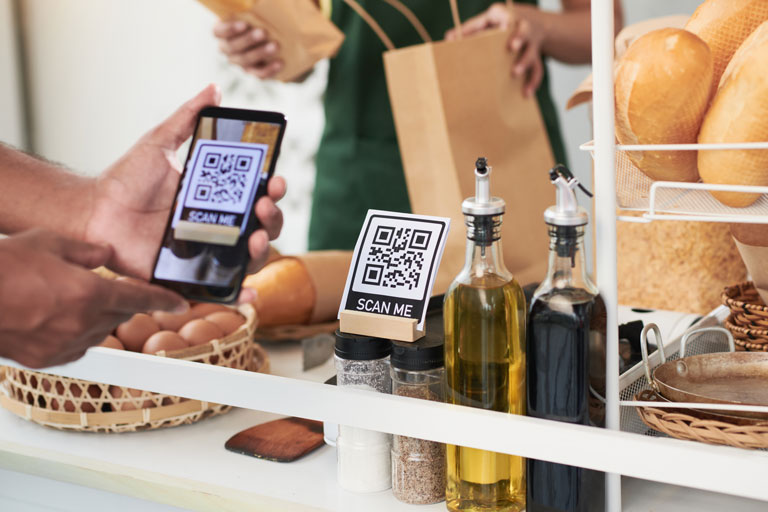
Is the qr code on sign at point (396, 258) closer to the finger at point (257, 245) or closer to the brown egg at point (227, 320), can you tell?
the finger at point (257, 245)

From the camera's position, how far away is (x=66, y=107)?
355 centimetres

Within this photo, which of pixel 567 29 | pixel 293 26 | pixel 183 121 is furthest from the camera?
pixel 567 29

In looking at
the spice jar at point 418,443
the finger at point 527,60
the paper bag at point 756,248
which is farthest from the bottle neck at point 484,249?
the finger at point 527,60

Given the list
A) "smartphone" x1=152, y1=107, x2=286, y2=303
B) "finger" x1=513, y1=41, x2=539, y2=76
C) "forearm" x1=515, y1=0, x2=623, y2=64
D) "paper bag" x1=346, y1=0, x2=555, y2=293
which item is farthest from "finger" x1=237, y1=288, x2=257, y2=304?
"forearm" x1=515, y1=0, x2=623, y2=64

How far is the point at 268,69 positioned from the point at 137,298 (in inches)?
36.1

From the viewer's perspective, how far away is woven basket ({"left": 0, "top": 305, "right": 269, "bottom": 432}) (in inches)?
38.9

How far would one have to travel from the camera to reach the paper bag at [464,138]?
1.28 m

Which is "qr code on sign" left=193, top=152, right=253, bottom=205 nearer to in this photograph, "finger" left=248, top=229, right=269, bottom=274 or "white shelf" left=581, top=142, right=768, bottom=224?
"finger" left=248, top=229, right=269, bottom=274

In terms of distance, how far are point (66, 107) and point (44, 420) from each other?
2.86 m

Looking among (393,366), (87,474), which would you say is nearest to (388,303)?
(393,366)

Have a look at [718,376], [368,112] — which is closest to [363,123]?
[368,112]

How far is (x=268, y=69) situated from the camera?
1570 millimetres

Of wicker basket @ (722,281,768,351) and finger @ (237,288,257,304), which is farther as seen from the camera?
wicker basket @ (722,281,768,351)

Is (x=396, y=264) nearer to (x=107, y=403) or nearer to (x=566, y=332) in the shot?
(x=566, y=332)
